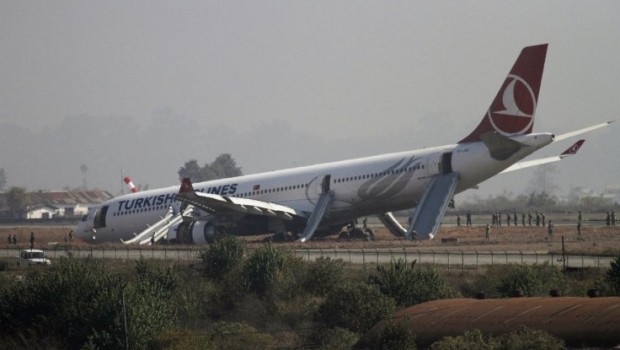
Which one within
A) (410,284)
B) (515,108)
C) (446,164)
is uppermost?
(515,108)

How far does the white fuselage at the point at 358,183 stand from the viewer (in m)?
71.9

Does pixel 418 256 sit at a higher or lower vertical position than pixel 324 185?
lower

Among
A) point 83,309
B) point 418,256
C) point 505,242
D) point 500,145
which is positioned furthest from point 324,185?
point 83,309

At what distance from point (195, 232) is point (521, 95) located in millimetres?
22548

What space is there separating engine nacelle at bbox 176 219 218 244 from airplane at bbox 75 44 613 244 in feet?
0.20

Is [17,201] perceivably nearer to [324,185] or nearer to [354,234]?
[354,234]

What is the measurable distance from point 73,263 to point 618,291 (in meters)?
23.7

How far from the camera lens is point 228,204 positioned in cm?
7788

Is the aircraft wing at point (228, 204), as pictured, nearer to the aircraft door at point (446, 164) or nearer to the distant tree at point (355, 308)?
the aircraft door at point (446, 164)

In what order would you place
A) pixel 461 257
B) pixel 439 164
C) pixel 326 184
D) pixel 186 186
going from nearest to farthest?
pixel 461 257
pixel 439 164
pixel 186 186
pixel 326 184

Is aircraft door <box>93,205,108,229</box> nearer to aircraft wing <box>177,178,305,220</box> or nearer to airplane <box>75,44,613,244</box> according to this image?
airplane <box>75,44,613,244</box>

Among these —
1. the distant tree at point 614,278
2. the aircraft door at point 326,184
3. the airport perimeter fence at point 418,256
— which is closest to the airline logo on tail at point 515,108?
the airport perimeter fence at point 418,256

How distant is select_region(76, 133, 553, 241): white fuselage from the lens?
71875mm

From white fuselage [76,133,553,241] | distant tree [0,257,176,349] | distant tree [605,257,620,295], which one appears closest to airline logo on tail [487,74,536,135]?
white fuselage [76,133,553,241]
